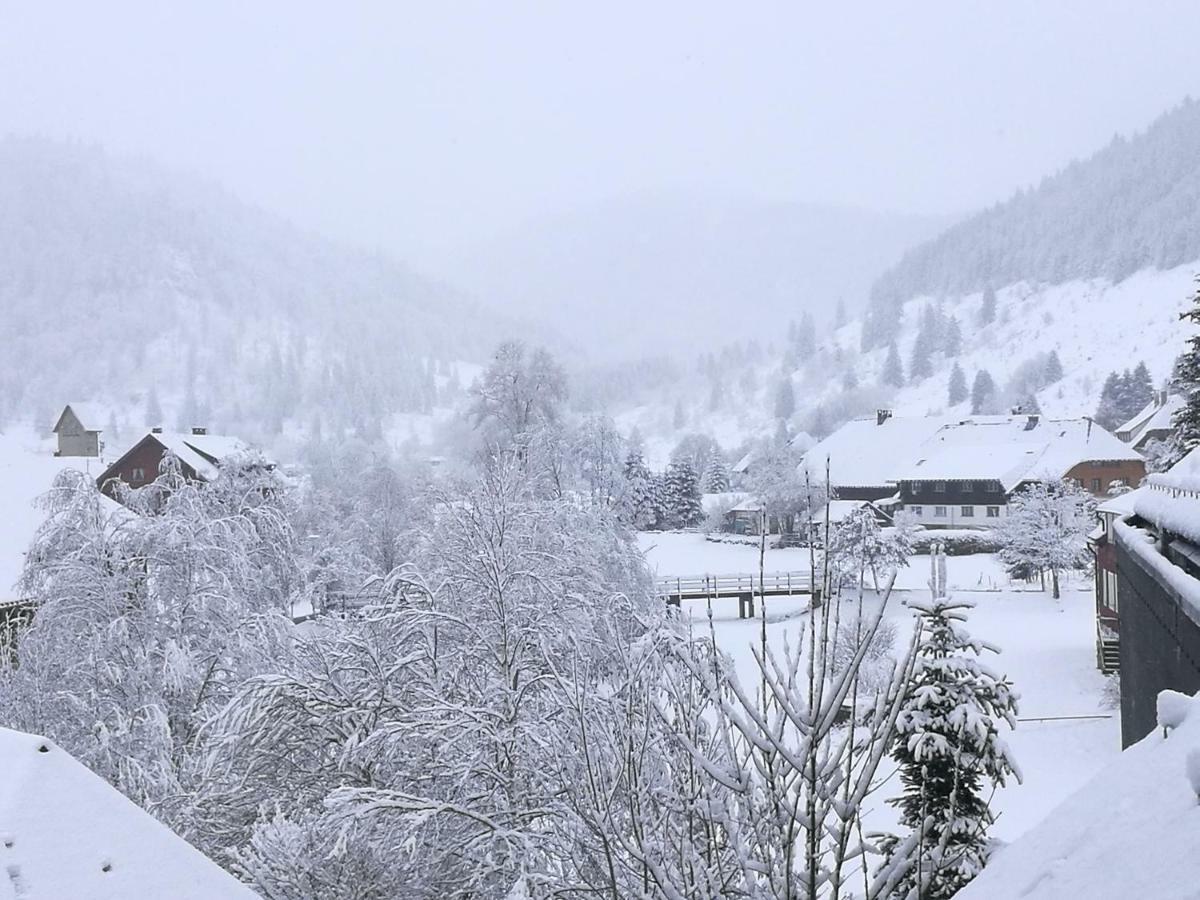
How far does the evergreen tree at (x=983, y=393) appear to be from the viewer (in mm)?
130625

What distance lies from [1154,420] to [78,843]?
73.1 m

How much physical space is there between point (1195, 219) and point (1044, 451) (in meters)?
122

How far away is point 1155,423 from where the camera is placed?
2574 inches

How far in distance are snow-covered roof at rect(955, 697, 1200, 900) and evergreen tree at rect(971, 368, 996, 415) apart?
13485 cm

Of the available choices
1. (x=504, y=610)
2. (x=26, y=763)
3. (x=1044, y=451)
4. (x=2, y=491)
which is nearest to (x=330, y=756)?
(x=504, y=610)

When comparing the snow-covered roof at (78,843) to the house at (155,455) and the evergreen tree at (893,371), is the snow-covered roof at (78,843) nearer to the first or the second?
the house at (155,455)

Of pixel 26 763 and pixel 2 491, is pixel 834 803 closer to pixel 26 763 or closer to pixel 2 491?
pixel 26 763

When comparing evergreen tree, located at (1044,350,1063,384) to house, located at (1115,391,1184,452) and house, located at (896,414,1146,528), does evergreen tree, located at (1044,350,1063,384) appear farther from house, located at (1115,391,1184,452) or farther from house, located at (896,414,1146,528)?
house, located at (896,414,1146,528)

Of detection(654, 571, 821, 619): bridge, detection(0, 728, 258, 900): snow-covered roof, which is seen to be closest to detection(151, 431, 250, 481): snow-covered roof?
detection(654, 571, 821, 619): bridge

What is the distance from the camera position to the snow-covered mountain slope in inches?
4882

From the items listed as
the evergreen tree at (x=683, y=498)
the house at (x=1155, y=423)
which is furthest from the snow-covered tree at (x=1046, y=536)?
the evergreen tree at (x=683, y=498)

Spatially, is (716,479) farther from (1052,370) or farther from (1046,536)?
(1052,370)

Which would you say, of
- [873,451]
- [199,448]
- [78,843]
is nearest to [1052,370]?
[873,451]

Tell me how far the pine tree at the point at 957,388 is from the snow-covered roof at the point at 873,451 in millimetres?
68125
